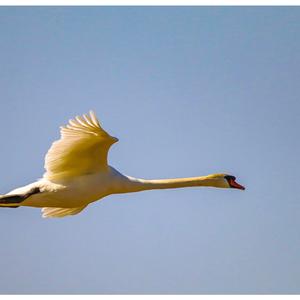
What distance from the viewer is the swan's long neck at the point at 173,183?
18.5 m

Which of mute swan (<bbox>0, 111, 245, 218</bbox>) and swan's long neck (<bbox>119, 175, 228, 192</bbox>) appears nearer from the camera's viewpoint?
mute swan (<bbox>0, 111, 245, 218</bbox>)

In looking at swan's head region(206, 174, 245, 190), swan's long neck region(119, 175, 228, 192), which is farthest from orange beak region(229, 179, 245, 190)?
swan's long neck region(119, 175, 228, 192)

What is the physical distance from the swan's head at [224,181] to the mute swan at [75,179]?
5.53 ft

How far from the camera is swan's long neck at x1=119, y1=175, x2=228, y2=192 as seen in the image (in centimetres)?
1853

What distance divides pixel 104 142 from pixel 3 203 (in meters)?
2.29

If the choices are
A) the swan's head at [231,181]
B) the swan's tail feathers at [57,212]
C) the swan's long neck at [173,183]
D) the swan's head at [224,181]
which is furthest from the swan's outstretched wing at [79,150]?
the swan's head at [231,181]

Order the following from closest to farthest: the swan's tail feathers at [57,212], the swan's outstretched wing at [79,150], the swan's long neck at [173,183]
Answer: the swan's outstretched wing at [79,150]
the swan's long neck at [173,183]
the swan's tail feathers at [57,212]

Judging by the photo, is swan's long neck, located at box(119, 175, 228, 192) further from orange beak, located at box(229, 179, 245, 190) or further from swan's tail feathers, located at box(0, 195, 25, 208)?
swan's tail feathers, located at box(0, 195, 25, 208)

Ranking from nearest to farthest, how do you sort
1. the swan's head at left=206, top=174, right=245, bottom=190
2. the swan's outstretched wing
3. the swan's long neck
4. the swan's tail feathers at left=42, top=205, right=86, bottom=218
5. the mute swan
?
1. the swan's outstretched wing
2. the mute swan
3. the swan's long neck
4. the swan's head at left=206, top=174, right=245, bottom=190
5. the swan's tail feathers at left=42, top=205, right=86, bottom=218

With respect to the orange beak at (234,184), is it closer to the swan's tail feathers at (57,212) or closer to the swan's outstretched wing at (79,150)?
the swan's outstretched wing at (79,150)
